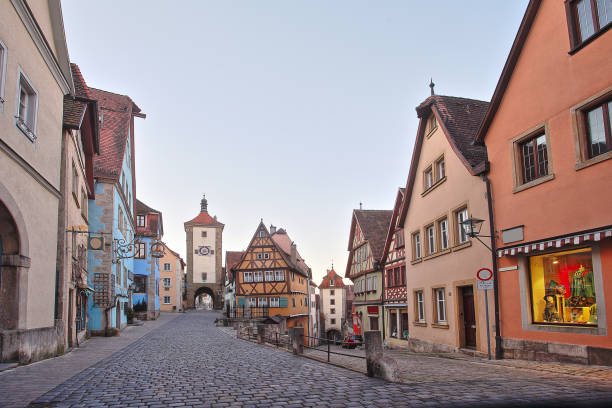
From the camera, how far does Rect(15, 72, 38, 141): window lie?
36.4ft

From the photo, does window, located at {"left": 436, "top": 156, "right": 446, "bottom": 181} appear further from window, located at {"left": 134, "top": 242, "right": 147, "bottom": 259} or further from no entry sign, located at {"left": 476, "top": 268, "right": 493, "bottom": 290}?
window, located at {"left": 134, "top": 242, "right": 147, "bottom": 259}

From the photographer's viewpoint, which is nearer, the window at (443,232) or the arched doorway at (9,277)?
the arched doorway at (9,277)

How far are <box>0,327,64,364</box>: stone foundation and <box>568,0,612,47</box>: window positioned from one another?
12.9 m

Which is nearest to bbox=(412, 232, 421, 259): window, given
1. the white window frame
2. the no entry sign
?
the no entry sign

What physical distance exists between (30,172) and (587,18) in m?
12.2

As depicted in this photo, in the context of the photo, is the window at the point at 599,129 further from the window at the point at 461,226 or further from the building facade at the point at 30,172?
the building facade at the point at 30,172

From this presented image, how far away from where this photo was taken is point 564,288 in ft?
38.7

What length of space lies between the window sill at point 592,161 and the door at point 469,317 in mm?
6520

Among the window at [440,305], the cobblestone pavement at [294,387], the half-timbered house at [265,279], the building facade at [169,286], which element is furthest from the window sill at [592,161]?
the building facade at [169,286]

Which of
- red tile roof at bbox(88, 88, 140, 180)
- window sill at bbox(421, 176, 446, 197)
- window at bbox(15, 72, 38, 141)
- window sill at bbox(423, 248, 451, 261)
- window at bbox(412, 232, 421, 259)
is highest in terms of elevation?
red tile roof at bbox(88, 88, 140, 180)

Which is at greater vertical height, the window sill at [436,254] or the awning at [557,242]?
the window sill at [436,254]

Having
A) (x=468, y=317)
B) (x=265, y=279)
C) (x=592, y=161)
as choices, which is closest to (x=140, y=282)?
(x=265, y=279)

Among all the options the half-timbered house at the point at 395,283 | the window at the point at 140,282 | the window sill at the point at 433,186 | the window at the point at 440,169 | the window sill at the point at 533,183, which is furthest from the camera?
the window at the point at 140,282

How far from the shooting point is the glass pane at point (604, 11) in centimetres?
1045
